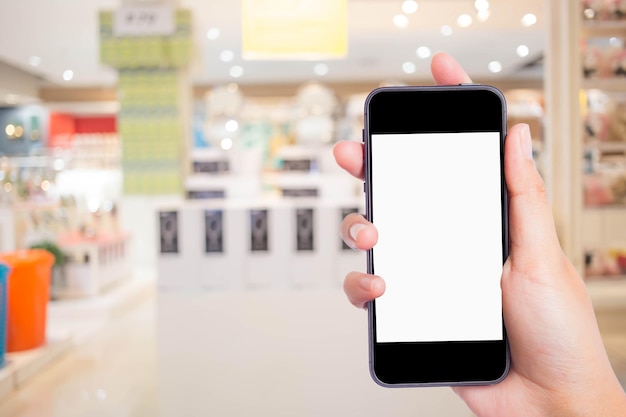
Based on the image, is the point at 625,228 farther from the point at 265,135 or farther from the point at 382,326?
the point at 265,135

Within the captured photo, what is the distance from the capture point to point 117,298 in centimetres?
332

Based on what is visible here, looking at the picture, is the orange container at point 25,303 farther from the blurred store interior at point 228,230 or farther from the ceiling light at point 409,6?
the ceiling light at point 409,6

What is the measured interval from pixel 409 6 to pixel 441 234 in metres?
5.65

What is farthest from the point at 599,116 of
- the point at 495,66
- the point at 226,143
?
the point at 495,66

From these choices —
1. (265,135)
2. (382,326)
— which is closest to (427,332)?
(382,326)

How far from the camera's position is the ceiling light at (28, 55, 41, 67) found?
7.26 meters

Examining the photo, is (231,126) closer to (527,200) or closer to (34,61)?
(34,61)

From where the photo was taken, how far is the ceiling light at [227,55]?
7.62 meters

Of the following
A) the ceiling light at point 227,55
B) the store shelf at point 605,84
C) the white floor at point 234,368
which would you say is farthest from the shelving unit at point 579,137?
the ceiling light at point 227,55

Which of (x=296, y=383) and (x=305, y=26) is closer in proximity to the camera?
(x=296, y=383)

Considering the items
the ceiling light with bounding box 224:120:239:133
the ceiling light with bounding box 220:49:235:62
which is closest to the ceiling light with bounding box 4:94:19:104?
the ceiling light with bounding box 220:49:235:62

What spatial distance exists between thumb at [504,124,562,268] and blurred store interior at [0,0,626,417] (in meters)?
0.12

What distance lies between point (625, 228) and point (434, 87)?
8.94ft

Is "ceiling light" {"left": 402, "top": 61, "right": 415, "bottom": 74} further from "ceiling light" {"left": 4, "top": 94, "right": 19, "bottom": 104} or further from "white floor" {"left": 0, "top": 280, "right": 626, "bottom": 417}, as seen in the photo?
"white floor" {"left": 0, "top": 280, "right": 626, "bottom": 417}
